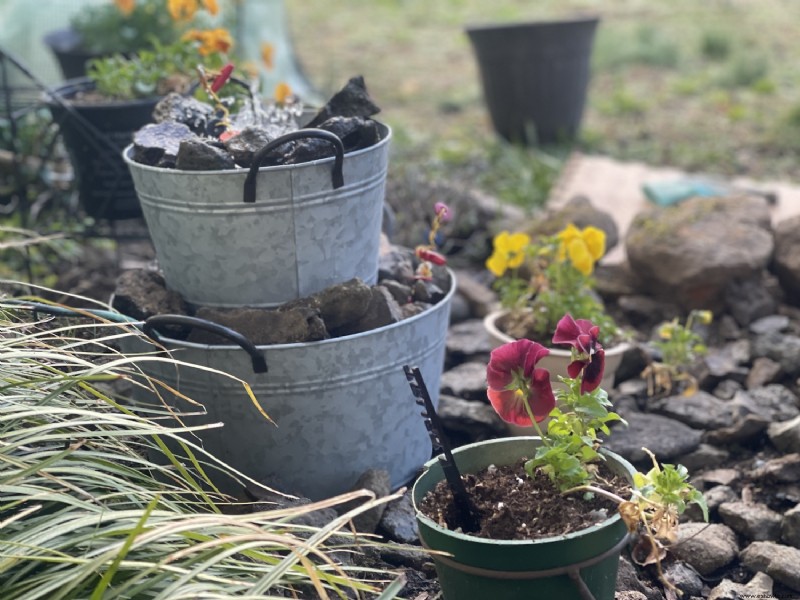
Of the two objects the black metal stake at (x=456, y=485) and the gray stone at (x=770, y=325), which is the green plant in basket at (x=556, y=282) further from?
the black metal stake at (x=456, y=485)

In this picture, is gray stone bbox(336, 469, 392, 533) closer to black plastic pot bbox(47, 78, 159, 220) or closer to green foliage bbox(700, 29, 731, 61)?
black plastic pot bbox(47, 78, 159, 220)

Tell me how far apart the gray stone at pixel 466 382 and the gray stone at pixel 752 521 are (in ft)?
2.85

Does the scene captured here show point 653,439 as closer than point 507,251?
Yes

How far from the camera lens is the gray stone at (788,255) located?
364 cm

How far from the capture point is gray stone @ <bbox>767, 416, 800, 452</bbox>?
2724 mm

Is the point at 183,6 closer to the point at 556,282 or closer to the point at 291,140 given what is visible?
the point at 291,140

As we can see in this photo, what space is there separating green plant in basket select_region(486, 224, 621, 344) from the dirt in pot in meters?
1.00

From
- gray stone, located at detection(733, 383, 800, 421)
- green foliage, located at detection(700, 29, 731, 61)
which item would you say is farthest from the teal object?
green foliage, located at detection(700, 29, 731, 61)

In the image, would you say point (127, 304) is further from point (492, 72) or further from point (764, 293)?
point (492, 72)

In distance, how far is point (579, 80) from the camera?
20.7 ft

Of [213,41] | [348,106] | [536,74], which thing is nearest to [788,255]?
[348,106]

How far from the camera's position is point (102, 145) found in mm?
3523

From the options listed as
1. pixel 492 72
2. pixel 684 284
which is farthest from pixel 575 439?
pixel 492 72

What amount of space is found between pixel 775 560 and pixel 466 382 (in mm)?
1162
